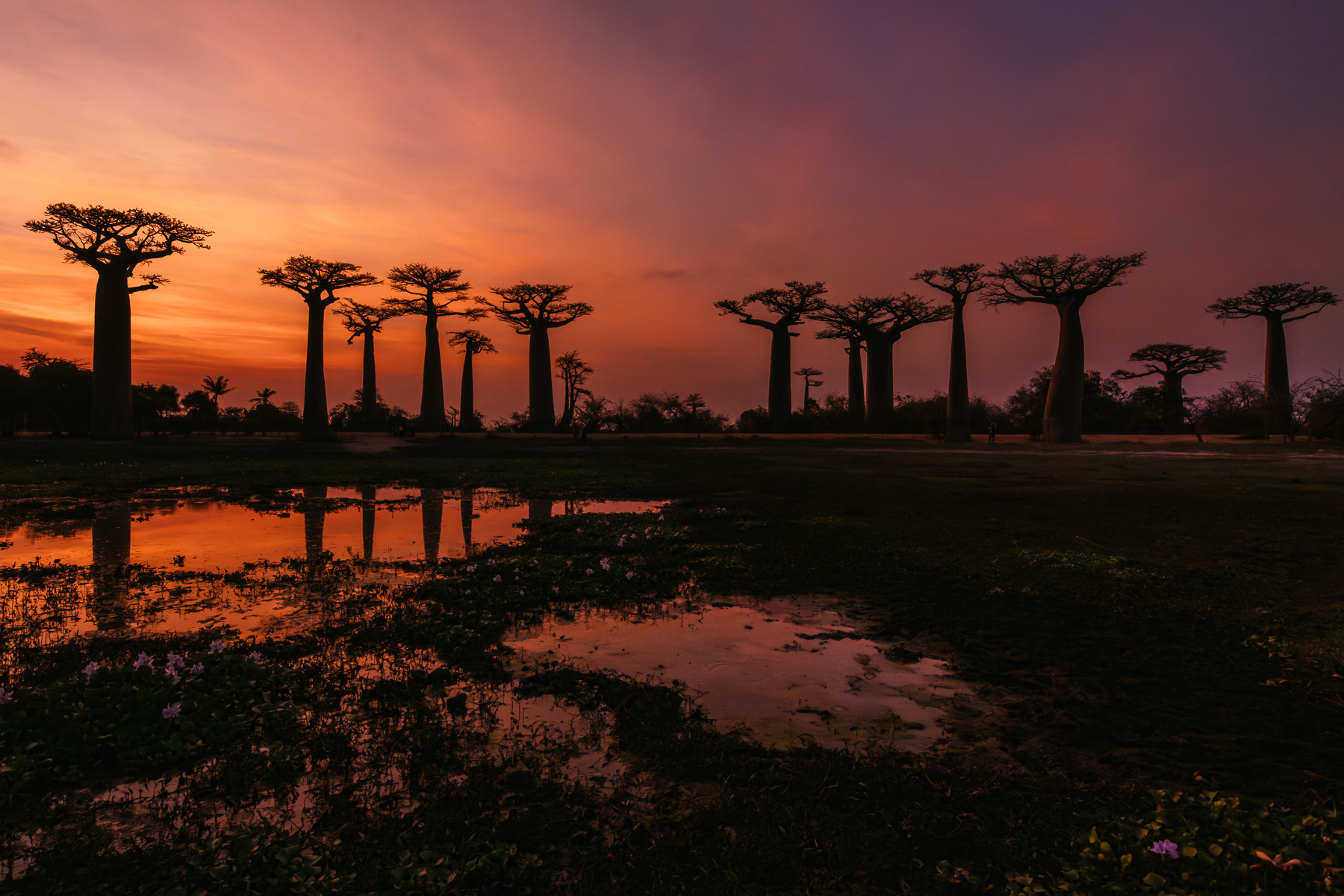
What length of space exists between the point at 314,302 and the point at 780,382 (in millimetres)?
31328

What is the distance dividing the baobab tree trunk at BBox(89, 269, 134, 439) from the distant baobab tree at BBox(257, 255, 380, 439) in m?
7.40

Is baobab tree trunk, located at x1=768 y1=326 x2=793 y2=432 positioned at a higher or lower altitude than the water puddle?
→ higher

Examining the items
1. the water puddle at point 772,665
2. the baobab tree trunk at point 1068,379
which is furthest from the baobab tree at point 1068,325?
the water puddle at point 772,665

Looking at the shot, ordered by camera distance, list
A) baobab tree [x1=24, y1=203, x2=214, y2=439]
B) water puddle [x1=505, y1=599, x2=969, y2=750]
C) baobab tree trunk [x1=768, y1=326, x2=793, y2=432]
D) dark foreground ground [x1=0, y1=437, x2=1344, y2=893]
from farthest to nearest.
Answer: baobab tree trunk [x1=768, y1=326, x2=793, y2=432]
baobab tree [x1=24, y1=203, x2=214, y2=439]
water puddle [x1=505, y1=599, x2=969, y2=750]
dark foreground ground [x1=0, y1=437, x2=1344, y2=893]

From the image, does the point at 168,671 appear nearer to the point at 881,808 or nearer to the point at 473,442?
the point at 881,808

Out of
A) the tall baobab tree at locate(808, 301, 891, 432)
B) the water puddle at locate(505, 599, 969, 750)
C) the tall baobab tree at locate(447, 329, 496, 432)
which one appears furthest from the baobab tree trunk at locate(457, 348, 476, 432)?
the water puddle at locate(505, 599, 969, 750)

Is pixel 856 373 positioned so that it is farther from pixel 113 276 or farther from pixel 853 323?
pixel 113 276

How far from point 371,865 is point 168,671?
A: 2635mm

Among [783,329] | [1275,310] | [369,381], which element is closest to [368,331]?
[369,381]

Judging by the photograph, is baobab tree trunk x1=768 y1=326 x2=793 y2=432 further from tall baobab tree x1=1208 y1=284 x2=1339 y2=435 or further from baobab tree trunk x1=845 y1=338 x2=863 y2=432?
tall baobab tree x1=1208 y1=284 x2=1339 y2=435

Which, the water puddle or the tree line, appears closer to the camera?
the water puddle

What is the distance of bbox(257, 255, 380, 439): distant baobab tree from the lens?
39.0 metres

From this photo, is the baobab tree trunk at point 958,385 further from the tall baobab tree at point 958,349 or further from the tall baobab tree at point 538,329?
the tall baobab tree at point 538,329

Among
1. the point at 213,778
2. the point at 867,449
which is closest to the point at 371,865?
the point at 213,778
